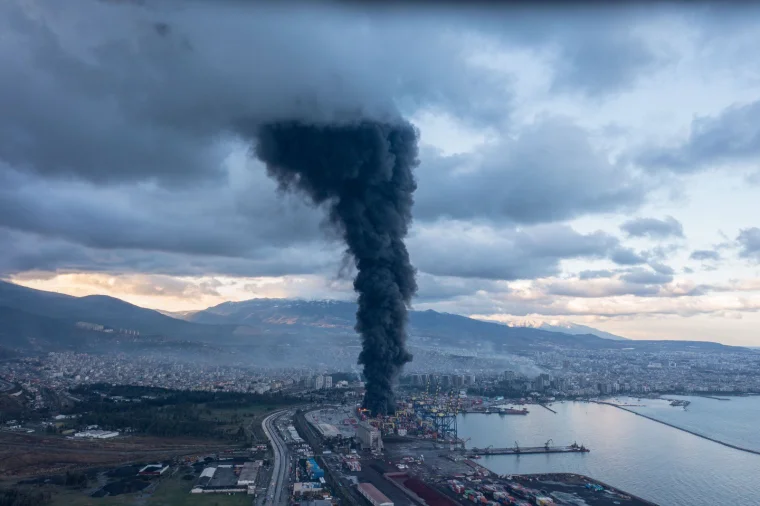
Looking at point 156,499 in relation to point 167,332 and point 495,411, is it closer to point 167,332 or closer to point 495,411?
point 495,411

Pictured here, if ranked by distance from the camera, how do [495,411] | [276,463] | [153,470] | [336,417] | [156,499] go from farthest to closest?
[495,411]
[336,417]
[276,463]
[153,470]
[156,499]

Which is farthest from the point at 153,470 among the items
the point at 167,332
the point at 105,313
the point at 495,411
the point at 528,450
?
the point at 105,313

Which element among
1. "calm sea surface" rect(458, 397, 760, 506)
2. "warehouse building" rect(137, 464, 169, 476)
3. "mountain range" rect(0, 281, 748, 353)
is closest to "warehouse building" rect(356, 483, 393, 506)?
"calm sea surface" rect(458, 397, 760, 506)

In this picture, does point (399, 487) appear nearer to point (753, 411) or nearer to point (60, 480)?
point (60, 480)

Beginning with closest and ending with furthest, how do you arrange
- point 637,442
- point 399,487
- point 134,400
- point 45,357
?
point 399,487
point 637,442
point 134,400
point 45,357

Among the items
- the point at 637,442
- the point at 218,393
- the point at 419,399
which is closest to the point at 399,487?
the point at 637,442

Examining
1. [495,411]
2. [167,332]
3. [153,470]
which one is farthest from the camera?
[167,332]
